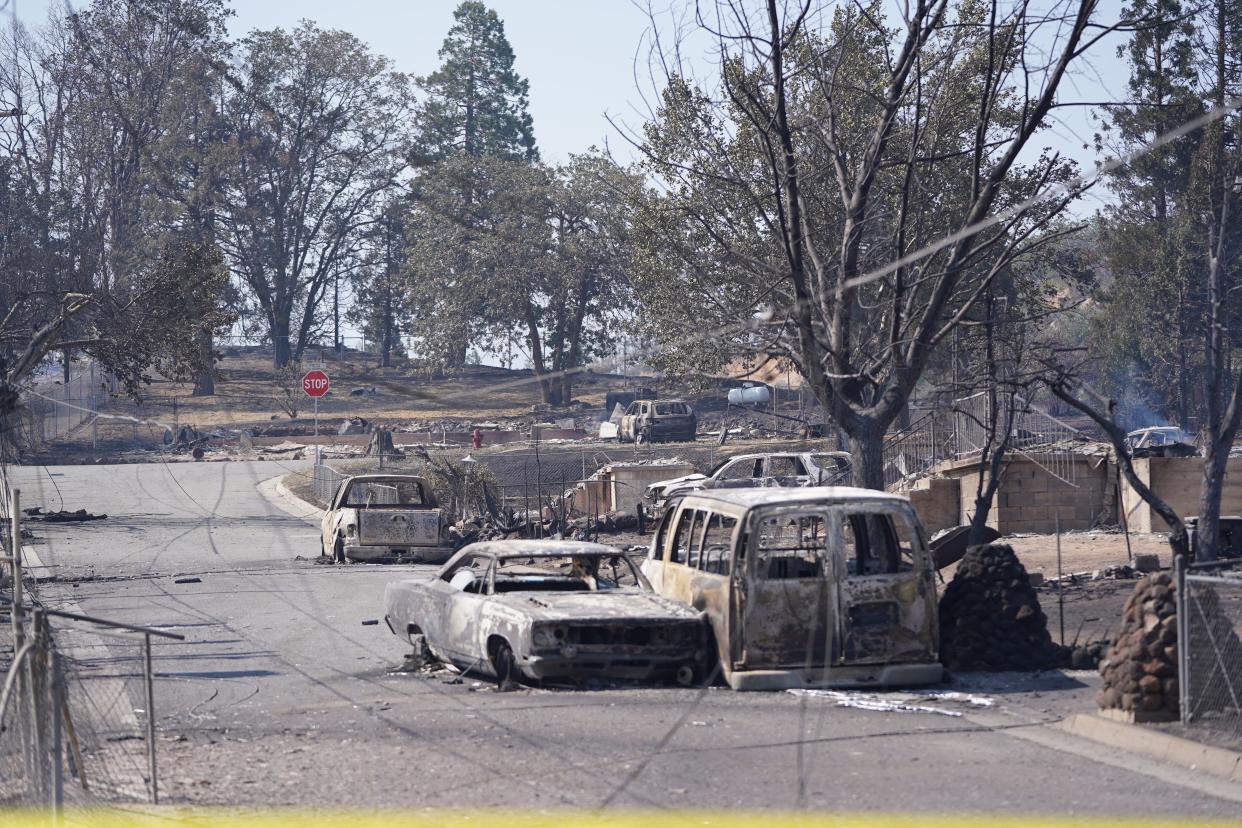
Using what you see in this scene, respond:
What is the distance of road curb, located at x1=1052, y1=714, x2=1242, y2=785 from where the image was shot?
7.49 m

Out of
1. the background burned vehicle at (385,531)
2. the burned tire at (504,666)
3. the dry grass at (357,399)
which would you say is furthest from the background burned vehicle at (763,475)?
the dry grass at (357,399)

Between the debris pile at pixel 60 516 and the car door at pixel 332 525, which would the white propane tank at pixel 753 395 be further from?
the car door at pixel 332 525

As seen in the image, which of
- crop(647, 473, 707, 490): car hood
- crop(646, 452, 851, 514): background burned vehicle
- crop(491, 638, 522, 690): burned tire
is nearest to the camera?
crop(491, 638, 522, 690): burned tire

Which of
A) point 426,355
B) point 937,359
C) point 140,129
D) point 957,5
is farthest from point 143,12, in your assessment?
point 957,5

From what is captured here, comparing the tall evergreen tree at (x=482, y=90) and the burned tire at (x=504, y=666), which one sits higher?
the tall evergreen tree at (x=482, y=90)

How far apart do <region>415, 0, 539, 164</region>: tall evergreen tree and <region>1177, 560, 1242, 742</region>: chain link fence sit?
71.3 meters

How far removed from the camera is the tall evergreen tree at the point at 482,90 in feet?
257

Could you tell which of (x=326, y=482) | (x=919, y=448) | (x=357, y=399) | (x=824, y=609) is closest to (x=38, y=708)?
(x=824, y=609)

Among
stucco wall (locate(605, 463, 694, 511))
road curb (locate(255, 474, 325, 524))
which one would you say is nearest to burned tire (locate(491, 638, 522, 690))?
stucco wall (locate(605, 463, 694, 511))

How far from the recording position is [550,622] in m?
10.0

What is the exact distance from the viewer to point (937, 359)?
36.9 m

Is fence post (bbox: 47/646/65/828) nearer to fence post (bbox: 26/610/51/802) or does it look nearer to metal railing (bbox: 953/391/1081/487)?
fence post (bbox: 26/610/51/802)

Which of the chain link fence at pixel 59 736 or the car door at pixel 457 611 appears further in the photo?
the car door at pixel 457 611

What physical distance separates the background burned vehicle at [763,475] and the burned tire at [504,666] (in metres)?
14.3
